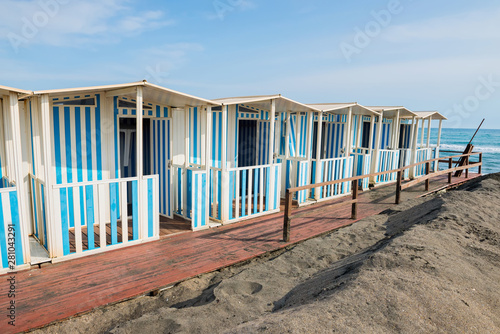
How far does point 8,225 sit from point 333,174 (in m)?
7.00

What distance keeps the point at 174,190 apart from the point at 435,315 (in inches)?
197

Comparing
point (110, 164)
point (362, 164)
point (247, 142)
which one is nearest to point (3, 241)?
point (110, 164)

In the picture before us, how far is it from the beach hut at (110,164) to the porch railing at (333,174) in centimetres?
335

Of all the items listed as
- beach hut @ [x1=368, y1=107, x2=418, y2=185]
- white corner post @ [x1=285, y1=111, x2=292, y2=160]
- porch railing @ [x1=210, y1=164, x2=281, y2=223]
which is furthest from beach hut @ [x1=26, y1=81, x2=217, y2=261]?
beach hut @ [x1=368, y1=107, x2=418, y2=185]

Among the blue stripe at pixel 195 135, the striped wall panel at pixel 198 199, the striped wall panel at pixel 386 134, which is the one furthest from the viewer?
the striped wall panel at pixel 386 134

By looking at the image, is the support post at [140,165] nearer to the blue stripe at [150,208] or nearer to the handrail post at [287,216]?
the blue stripe at [150,208]

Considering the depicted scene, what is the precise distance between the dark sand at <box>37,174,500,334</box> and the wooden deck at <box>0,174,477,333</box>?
5.9 inches

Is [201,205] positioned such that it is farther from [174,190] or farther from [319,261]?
[319,261]

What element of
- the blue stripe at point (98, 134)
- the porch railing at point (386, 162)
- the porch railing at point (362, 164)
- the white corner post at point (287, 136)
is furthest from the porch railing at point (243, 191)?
the porch railing at point (386, 162)

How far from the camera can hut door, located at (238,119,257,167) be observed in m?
7.79

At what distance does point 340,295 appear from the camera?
3.05 metres

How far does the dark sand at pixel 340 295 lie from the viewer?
2768mm

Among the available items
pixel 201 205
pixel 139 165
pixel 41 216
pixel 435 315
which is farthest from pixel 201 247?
pixel 435 315

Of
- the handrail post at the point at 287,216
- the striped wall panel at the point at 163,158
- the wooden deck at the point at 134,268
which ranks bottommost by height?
the wooden deck at the point at 134,268
